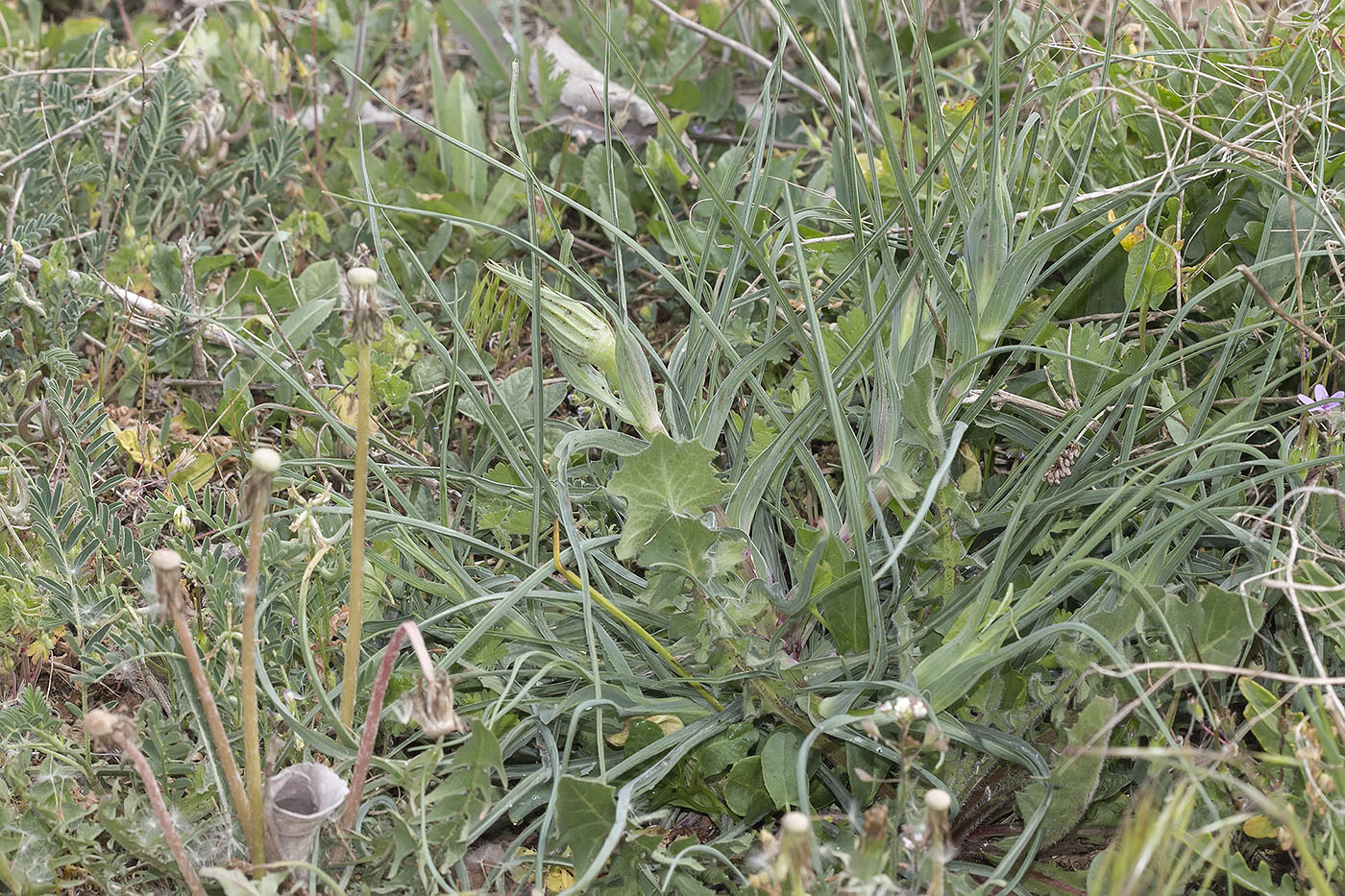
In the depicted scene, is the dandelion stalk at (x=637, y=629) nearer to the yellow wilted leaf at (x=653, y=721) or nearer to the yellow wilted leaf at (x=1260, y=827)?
the yellow wilted leaf at (x=653, y=721)

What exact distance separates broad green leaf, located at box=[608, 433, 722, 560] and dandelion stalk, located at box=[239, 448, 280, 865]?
1.23 feet

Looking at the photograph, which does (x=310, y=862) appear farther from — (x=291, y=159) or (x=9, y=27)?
(x=9, y=27)

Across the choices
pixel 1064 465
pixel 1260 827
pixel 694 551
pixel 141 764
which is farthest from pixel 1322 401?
pixel 141 764

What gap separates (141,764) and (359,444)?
356 millimetres

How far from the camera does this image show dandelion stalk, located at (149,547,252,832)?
104 cm

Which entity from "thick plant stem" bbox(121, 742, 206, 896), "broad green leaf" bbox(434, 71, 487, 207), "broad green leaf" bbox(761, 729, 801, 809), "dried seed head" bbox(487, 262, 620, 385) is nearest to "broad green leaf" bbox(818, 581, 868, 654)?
"broad green leaf" bbox(761, 729, 801, 809)

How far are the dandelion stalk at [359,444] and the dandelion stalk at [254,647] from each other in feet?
0.27

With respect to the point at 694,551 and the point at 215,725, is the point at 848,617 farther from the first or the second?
the point at 215,725

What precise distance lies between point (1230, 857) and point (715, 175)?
55.9 inches

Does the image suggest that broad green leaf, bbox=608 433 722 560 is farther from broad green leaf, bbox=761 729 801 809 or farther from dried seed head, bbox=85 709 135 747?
dried seed head, bbox=85 709 135 747

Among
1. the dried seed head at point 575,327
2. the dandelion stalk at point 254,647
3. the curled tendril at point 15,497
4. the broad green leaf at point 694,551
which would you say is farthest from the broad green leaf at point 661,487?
the curled tendril at point 15,497

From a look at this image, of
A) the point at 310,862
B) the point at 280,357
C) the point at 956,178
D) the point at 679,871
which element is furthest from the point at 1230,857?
the point at 280,357

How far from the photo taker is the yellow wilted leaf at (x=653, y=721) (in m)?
1.43

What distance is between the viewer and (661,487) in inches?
51.7
